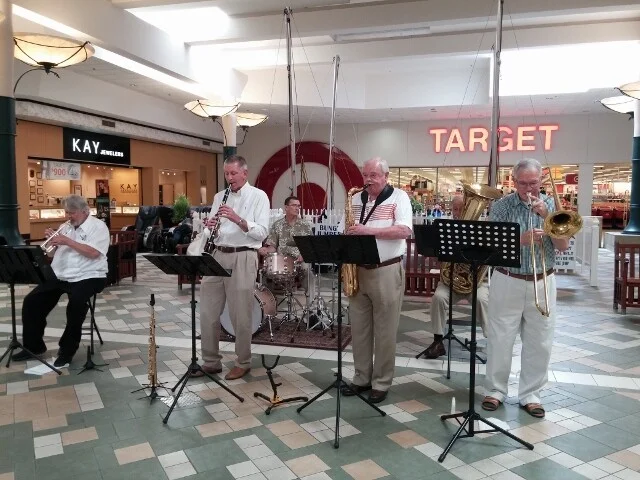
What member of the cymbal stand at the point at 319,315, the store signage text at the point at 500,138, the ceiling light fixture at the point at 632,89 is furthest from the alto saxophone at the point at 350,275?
the store signage text at the point at 500,138

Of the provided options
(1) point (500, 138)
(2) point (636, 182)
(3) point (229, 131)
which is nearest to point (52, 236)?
(3) point (229, 131)

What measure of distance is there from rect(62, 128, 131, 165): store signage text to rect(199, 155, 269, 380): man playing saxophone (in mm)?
10289

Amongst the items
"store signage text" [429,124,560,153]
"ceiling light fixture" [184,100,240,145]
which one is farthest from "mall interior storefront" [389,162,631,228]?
"ceiling light fixture" [184,100,240,145]

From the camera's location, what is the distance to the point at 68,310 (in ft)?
15.5

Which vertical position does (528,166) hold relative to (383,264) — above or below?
above

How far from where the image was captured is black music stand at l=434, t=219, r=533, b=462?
3.10 metres

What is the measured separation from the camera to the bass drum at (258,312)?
18.0 ft

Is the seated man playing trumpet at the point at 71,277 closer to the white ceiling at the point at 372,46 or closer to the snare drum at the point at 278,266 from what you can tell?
the snare drum at the point at 278,266

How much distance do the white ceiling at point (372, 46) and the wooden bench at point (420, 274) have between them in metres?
4.07

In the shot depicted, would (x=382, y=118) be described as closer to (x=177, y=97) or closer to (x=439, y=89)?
(x=439, y=89)

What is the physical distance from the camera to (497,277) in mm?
3725

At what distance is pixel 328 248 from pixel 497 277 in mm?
1240

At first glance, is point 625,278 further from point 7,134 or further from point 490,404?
point 7,134

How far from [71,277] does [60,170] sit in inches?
394
